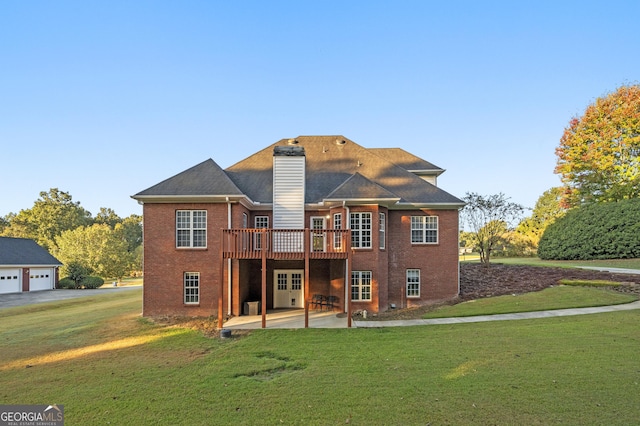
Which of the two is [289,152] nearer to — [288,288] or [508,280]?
[288,288]

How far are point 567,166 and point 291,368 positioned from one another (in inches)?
1656

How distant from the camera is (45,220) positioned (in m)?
65.9

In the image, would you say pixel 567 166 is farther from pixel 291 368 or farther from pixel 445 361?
pixel 291 368

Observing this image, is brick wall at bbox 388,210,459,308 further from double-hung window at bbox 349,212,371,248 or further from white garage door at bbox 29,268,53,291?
white garage door at bbox 29,268,53,291

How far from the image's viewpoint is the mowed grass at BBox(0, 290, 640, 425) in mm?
6180

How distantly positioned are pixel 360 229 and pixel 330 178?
4.87 meters

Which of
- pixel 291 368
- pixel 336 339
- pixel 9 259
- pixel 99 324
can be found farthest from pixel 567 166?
pixel 9 259

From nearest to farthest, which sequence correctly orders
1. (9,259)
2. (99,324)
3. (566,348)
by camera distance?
(566,348) < (99,324) < (9,259)

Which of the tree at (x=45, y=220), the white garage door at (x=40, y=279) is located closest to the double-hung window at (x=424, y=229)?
the white garage door at (x=40, y=279)

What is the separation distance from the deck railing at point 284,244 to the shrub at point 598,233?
27.3 meters

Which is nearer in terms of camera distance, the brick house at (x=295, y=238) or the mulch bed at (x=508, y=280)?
the brick house at (x=295, y=238)

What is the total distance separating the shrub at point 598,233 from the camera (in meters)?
28.6

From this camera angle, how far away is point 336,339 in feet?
38.8

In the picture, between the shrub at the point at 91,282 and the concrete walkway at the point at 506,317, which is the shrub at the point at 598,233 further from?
the shrub at the point at 91,282
